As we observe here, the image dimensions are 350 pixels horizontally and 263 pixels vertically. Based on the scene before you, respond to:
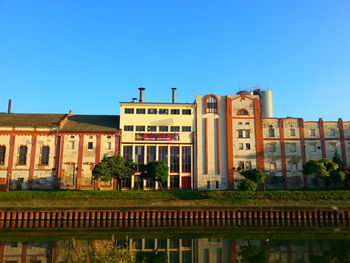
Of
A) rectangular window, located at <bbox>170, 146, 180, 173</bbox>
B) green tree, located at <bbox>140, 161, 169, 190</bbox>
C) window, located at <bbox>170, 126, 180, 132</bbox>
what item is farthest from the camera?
window, located at <bbox>170, 126, 180, 132</bbox>

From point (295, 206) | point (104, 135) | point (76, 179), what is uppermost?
point (104, 135)

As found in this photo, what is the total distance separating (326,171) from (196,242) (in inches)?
1165

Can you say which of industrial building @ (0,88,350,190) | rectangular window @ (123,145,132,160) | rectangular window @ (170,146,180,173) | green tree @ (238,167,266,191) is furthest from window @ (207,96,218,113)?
rectangular window @ (123,145,132,160)

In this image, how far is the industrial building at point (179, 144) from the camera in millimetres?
51812

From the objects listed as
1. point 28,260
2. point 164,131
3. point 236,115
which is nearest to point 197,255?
point 28,260

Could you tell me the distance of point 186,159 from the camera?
5400 centimetres

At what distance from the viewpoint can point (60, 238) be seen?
2914cm

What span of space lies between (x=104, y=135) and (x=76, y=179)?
9087 millimetres

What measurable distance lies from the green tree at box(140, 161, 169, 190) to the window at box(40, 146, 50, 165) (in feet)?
58.1

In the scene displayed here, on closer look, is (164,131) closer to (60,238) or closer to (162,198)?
(162,198)

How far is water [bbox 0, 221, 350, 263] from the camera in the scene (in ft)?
75.5

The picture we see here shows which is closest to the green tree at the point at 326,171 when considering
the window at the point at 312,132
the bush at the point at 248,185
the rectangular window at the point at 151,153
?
the window at the point at 312,132

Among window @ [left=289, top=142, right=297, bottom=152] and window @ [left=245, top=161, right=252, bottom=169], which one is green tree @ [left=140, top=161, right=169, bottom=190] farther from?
window @ [left=289, top=142, right=297, bottom=152]

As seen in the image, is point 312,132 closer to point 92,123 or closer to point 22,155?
point 92,123
